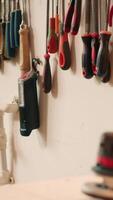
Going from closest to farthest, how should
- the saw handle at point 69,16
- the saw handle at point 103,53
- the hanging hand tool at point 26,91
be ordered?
the saw handle at point 103,53 → the saw handle at point 69,16 → the hanging hand tool at point 26,91

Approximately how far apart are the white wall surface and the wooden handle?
28 mm

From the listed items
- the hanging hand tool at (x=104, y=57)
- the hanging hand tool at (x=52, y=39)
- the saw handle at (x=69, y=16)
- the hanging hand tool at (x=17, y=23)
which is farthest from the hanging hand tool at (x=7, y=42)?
the hanging hand tool at (x=104, y=57)

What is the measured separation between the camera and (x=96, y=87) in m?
1.07

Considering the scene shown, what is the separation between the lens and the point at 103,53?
95 centimetres

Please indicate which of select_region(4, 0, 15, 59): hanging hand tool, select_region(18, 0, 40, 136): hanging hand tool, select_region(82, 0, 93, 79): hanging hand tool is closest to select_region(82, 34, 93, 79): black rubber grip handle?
select_region(82, 0, 93, 79): hanging hand tool

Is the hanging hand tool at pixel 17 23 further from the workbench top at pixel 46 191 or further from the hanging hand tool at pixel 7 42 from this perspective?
the workbench top at pixel 46 191

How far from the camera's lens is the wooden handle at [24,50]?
130 cm

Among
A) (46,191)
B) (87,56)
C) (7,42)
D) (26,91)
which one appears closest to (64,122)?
(26,91)

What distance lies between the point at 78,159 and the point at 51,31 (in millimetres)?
422

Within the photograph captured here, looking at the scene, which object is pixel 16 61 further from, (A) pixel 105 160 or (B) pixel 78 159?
(A) pixel 105 160

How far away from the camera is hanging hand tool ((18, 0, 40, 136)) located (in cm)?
128

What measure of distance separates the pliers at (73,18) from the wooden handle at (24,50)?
251 millimetres

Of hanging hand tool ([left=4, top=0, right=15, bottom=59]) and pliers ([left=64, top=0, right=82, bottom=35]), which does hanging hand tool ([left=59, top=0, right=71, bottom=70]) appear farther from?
hanging hand tool ([left=4, top=0, right=15, bottom=59])

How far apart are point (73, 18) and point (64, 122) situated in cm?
35
